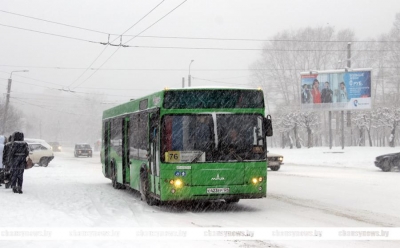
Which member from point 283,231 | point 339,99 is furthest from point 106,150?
point 339,99

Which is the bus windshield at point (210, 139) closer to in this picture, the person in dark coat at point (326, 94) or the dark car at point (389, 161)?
the dark car at point (389, 161)

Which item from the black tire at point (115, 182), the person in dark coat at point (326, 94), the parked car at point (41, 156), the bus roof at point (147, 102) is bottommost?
the black tire at point (115, 182)

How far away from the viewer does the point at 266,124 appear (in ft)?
40.3

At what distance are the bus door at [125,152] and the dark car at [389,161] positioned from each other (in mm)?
16857

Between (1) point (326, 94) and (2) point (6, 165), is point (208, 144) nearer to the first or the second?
(2) point (6, 165)

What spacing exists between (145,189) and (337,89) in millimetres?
35972

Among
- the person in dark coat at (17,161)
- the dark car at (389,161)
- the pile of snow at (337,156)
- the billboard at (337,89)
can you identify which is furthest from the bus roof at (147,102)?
the billboard at (337,89)

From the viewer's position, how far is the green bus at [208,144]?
38.9ft

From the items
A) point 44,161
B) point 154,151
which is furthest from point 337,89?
point 154,151

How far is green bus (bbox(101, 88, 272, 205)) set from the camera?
11.9 metres

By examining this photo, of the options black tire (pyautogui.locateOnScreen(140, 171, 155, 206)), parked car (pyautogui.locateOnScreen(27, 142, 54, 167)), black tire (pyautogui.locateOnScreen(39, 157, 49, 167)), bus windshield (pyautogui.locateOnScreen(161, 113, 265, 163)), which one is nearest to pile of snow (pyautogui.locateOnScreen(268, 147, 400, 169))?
parked car (pyautogui.locateOnScreen(27, 142, 54, 167))

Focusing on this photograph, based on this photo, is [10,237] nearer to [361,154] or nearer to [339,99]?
[361,154]

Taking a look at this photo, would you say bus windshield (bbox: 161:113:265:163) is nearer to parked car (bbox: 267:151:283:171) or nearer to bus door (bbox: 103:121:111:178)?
bus door (bbox: 103:121:111:178)

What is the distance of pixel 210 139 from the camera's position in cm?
1193
